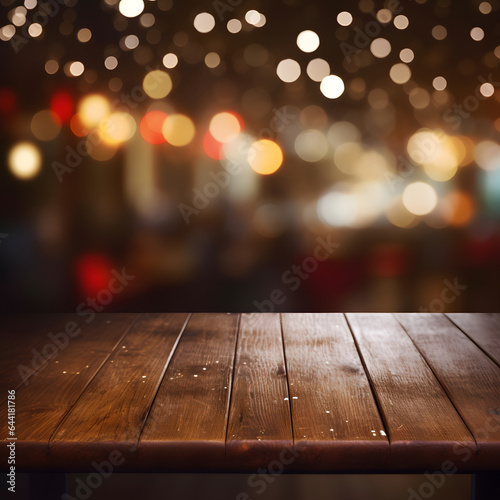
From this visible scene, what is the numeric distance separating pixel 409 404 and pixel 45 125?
1.28 metres

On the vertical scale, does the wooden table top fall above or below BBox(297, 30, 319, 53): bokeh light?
below

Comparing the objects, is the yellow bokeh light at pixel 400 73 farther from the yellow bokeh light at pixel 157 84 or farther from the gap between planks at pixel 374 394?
the gap between planks at pixel 374 394

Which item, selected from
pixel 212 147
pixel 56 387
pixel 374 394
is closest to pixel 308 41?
pixel 212 147

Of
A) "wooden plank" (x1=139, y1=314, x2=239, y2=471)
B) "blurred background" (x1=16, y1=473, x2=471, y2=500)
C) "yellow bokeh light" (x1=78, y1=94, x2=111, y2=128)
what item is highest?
"yellow bokeh light" (x1=78, y1=94, x2=111, y2=128)

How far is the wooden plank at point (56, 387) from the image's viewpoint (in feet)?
2.49

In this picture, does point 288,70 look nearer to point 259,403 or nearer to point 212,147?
point 212,147

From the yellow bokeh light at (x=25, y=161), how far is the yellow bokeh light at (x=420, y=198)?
1.13 m

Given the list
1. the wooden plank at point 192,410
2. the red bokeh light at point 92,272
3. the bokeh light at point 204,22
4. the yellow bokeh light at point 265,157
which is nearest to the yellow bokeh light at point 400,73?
the yellow bokeh light at point 265,157

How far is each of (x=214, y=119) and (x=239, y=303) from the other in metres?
0.57

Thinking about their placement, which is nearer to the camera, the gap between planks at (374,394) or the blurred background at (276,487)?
the gap between planks at (374,394)

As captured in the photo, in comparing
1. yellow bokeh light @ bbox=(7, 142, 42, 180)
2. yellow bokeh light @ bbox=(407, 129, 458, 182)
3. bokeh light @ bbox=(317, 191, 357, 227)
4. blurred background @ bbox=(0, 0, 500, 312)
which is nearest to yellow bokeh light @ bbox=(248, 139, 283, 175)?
blurred background @ bbox=(0, 0, 500, 312)

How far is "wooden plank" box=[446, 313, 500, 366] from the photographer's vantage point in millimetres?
1146

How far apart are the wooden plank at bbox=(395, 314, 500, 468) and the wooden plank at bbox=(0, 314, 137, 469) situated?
0.65m

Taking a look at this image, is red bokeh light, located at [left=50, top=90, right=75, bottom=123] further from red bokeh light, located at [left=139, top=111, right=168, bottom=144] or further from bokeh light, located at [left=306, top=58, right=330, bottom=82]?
bokeh light, located at [left=306, top=58, right=330, bottom=82]
